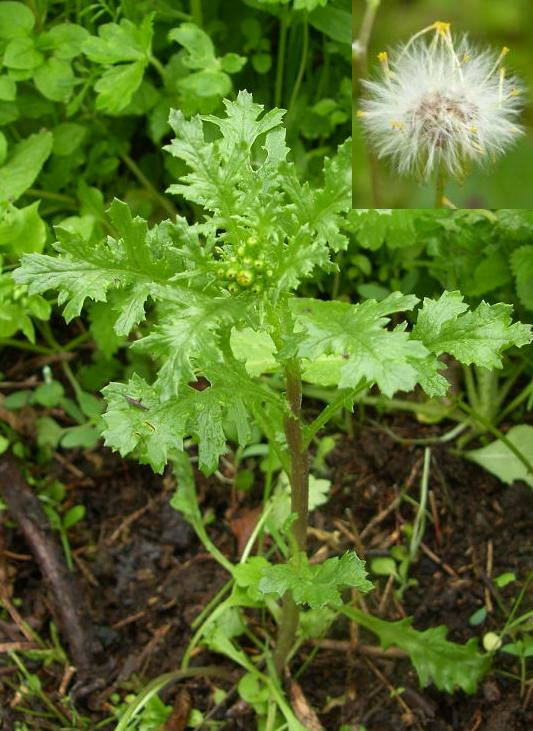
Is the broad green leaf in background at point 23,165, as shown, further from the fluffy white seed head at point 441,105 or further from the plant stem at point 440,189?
the plant stem at point 440,189

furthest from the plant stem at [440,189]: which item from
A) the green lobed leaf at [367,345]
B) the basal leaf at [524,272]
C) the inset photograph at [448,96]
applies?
the green lobed leaf at [367,345]

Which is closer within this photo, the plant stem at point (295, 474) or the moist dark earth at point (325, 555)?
the plant stem at point (295, 474)

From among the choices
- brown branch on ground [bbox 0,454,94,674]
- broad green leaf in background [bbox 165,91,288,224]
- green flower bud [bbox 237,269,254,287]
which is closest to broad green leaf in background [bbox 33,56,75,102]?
brown branch on ground [bbox 0,454,94,674]

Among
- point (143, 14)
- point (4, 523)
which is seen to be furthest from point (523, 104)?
point (4, 523)

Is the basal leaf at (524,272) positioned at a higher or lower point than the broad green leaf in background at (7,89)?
lower

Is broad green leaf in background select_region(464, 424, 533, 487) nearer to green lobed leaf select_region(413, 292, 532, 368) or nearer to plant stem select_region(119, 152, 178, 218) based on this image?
green lobed leaf select_region(413, 292, 532, 368)
